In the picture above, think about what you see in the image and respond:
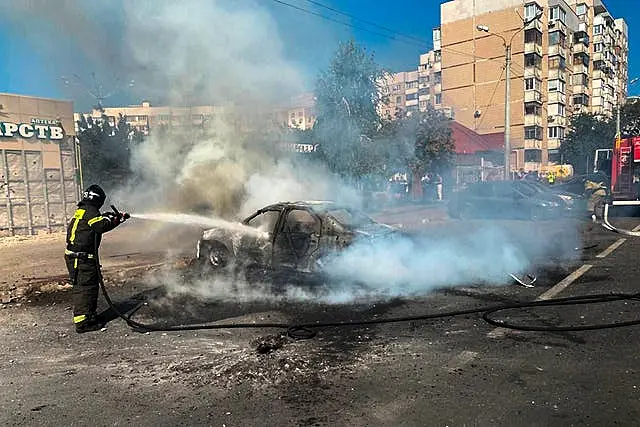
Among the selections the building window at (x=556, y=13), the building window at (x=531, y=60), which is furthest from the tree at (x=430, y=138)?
the building window at (x=556, y=13)

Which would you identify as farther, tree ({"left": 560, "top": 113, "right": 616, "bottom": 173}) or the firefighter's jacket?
tree ({"left": 560, "top": 113, "right": 616, "bottom": 173})

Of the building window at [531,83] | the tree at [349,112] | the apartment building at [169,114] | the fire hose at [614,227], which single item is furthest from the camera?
the building window at [531,83]

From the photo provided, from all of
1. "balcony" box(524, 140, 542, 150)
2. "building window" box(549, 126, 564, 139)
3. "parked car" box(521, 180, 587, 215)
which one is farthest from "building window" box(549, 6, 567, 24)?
"parked car" box(521, 180, 587, 215)

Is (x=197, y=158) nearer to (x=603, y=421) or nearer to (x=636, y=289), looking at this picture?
(x=636, y=289)

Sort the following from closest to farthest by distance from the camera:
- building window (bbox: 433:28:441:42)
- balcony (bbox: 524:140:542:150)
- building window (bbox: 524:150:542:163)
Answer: balcony (bbox: 524:140:542:150), building window (bbox: 524:150:542:163), building window (bbox: 433:28:441:42)

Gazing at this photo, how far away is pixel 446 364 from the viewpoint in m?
4.24

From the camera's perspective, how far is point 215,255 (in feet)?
27.5

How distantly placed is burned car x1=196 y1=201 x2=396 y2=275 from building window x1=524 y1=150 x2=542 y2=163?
50.7m

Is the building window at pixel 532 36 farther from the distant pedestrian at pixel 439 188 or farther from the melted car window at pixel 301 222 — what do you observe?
the melted car window at pixel 301 222

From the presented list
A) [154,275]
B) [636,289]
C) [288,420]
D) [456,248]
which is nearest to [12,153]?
[154,275]

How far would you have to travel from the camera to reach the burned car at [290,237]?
7219 millimetres

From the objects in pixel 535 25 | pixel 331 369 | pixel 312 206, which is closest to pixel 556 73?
pixel 535 25

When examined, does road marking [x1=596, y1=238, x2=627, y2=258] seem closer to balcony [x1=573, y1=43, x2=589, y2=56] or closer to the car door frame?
the car door frame

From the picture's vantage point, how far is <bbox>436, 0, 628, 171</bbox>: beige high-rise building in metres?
51.5
